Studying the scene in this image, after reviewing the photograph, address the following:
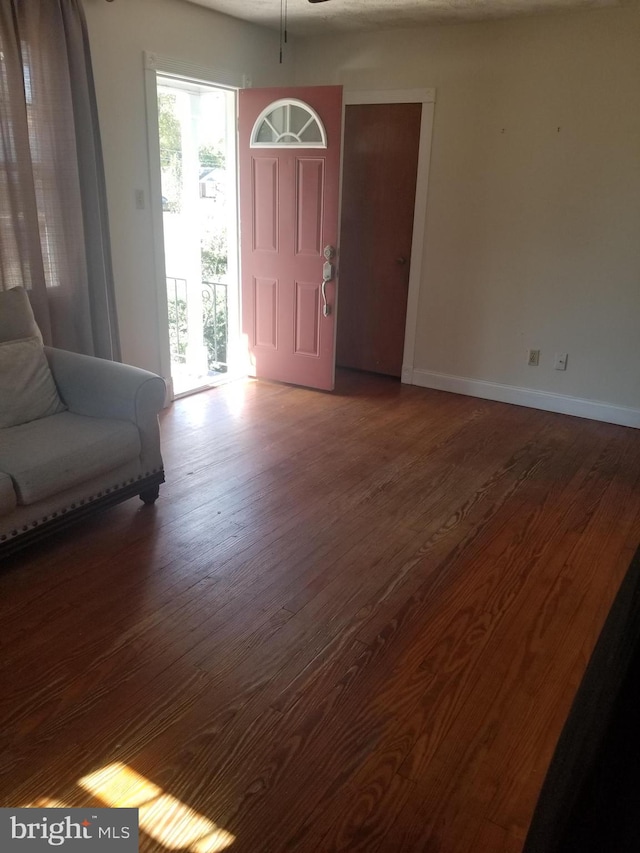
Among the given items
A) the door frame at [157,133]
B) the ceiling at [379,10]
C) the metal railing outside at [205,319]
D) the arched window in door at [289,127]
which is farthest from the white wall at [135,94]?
the metal railing outside at [205,319]

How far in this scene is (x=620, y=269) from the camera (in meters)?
3.92

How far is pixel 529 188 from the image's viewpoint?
4090mm

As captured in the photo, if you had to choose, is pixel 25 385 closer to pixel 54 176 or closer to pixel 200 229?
pixel 54 176

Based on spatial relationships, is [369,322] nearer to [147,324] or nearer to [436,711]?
[147,324]

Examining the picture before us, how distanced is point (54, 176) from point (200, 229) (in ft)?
6.65

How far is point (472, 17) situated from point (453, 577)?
3436mm

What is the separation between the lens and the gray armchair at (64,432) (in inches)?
93.7

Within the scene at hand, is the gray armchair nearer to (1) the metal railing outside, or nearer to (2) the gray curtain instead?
(2) the gray curtain

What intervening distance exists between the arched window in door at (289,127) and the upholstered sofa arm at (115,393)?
2.24 metres

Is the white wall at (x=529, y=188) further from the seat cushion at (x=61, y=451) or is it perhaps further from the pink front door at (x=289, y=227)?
the seat cushion at (x=61, y=451)

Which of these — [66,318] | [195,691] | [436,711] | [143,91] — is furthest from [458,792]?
[143,91]

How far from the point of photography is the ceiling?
11.8ft

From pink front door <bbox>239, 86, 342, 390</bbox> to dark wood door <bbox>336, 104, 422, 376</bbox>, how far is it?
2.06 ft

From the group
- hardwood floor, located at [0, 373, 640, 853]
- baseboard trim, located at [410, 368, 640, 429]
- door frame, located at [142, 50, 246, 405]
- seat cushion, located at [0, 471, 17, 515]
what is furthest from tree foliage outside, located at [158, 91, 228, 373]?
seat cushion, located at [0, 471, 17, 515]
